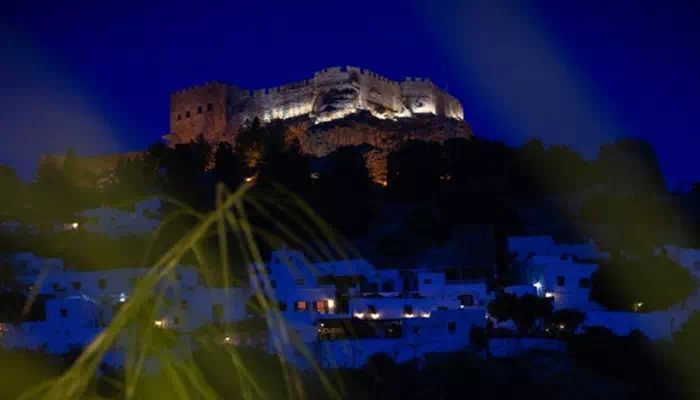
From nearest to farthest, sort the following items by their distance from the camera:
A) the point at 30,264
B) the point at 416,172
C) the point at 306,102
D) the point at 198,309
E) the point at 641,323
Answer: the point at 641,323 < the point at 198,309 < the point at 30,264 < the point at 416,172 < the point at 306,102

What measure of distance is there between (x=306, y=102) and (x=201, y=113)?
9.63m

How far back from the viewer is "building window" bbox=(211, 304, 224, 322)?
29.5 m

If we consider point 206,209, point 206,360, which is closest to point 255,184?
point 206,209

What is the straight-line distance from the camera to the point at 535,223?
41688 millimetres

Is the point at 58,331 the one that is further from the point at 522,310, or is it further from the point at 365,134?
the point at 365,134

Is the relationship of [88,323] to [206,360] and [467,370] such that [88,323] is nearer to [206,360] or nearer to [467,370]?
[206,360]

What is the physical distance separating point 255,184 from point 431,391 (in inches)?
951

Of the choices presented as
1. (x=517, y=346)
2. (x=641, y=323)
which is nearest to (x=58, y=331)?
(x=517, y=346)

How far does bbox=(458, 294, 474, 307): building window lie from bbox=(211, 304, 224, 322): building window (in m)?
9.49

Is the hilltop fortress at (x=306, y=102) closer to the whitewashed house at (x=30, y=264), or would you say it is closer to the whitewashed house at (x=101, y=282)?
the whitewashed house at (x=30, y=264)

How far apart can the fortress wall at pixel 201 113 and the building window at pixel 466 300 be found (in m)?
38.6

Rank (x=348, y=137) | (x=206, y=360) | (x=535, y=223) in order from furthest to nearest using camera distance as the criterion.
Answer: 1. (x=348, y=137)
2. (x=535, y=223)
3. (x=206, y=360)

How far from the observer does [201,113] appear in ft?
215

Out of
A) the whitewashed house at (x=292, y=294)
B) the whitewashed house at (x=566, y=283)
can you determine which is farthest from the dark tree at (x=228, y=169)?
the whitewashed house at (x=566, y=283)
